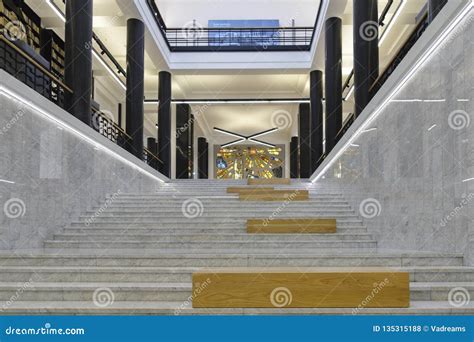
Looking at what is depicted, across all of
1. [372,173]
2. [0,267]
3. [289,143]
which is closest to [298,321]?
[0,267]

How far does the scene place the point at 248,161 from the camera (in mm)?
30031

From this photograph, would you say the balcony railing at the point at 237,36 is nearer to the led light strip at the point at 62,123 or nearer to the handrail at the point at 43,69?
the led light strip at the point at 62,123

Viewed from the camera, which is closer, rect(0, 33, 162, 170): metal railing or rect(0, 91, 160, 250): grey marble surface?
rect(0, 91, 160, 250): grey marble surface

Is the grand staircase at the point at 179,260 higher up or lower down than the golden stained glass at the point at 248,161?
lower down

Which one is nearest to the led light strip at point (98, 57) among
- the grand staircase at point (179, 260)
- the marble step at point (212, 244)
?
the grand staircase at point (179, 260)

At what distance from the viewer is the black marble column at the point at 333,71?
541 inches

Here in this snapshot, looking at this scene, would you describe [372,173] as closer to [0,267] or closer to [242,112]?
[0,267]

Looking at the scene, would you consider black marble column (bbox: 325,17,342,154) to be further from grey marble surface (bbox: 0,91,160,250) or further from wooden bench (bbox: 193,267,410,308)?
wooden bench (bbox: 193,267,410,308)

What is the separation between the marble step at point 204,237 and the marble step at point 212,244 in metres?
0.15

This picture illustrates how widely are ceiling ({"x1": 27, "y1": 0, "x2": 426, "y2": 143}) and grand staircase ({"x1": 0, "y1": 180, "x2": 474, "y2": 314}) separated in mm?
6956

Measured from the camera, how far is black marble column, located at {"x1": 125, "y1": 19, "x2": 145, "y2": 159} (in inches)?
536

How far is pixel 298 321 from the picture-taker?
14.4 ft

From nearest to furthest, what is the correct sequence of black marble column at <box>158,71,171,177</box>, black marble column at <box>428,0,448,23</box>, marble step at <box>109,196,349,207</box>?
black marble column at <box>428,0,448,23</box> → marble step at <box>109,196,349,207</box> → black marble column at <box>158,71,171,177</box>

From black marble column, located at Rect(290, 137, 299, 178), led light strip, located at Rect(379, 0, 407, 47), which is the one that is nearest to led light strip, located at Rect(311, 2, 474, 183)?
led light strip, located at Rect(379, 0, 407, 47)
